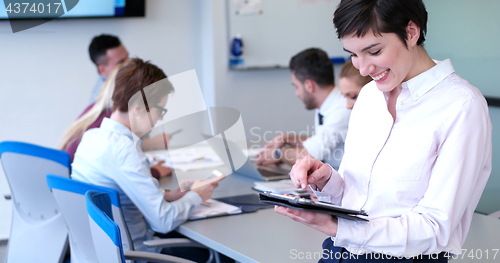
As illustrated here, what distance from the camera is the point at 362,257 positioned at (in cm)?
112

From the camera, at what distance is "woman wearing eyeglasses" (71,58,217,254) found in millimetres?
1757

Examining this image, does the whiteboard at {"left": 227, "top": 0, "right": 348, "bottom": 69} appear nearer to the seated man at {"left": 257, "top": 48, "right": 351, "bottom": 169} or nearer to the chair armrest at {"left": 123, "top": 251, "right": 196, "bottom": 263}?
the seated man at {"left": 257, "top": 48, "right": 351, "bottom": 169}

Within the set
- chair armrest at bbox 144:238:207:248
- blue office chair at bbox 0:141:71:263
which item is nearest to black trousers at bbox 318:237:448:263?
chair armrest at bbox 144:238:207:248

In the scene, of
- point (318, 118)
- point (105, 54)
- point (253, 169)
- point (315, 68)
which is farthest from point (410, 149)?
point (105, 54)

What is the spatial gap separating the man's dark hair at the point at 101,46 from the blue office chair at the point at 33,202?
1764 millimetres

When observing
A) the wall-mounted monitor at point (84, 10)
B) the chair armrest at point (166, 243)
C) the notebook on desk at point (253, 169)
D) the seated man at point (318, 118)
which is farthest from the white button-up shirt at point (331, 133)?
the wall-mounted monitor at point (84, 10)

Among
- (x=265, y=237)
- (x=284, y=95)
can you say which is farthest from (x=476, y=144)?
(x=284, y=95)

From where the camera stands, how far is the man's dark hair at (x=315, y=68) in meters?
2.91

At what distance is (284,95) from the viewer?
450cm

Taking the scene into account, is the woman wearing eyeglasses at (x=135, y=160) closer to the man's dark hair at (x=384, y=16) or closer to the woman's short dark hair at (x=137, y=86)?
the woman's short dark hair at (x=137, y=86)

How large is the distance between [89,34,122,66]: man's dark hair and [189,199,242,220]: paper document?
7.06 feet

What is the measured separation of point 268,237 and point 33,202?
1.12m

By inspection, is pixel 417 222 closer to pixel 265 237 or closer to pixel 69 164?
pixel 265 237

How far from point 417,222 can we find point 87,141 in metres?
1.45
